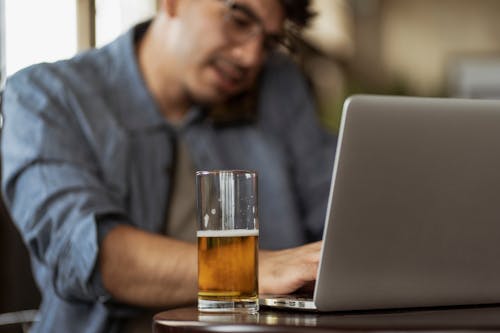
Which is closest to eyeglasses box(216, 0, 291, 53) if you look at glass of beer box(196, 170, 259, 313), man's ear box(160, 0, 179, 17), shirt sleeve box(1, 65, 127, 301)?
man's ear box(160, 0, 179, 17)

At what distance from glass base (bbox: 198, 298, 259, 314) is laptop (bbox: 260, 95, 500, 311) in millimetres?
41

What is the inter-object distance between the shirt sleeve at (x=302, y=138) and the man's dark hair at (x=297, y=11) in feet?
0.46

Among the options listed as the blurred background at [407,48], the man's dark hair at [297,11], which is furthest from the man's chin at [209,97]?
the blurred background at [407,48]

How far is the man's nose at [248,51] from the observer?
2188 millimetres

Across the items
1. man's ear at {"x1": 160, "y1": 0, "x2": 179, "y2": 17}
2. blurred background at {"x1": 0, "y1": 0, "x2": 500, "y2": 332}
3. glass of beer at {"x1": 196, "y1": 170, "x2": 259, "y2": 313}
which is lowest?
glass of beer at {"x1": 196, "y1": 170, "x2": 259, "y2": 313}

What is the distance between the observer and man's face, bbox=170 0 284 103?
7.14 ft

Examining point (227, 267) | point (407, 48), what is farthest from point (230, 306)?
point (407, 48)

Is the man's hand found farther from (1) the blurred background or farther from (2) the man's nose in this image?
(1) the blurred background

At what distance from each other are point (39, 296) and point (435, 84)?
4533mm

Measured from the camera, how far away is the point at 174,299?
1723mm

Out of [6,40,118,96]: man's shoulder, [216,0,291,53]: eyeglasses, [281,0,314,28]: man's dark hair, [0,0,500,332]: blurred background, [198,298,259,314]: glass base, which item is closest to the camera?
[198,298,259,314]: glass base

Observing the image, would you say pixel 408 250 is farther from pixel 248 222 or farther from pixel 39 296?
pixel 39 296

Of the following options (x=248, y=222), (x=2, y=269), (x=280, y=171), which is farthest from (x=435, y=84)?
(x=248, y=222)

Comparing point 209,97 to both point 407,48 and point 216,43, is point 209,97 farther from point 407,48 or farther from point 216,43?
point 407,48
